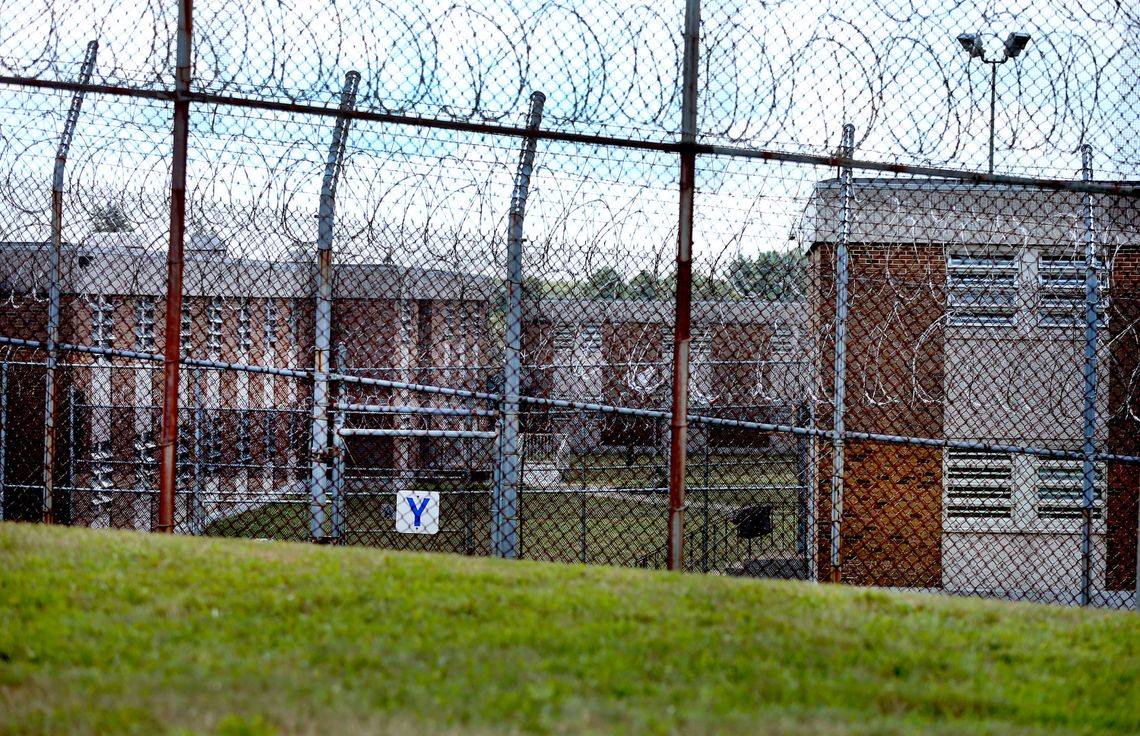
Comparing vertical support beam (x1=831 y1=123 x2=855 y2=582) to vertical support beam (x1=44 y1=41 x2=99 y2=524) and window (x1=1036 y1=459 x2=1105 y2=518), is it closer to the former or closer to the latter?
vertical support beam (x1=44 y1=41 x2=99 y2=524)

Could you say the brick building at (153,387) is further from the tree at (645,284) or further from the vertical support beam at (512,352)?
the vertical support beam at (512,352)

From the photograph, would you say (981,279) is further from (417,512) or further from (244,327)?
(244,327)

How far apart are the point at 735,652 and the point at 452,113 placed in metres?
3.30

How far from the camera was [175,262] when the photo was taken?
5359mm

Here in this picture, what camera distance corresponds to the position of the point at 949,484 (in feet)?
46.4

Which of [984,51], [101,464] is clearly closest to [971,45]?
[984,51]

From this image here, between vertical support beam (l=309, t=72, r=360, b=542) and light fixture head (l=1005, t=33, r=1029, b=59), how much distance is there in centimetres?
364

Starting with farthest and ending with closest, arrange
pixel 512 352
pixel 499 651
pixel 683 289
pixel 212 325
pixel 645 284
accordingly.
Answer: pixel 212 325 < pixel 645 284 < pixel 512 352 < pixel 683 289 < pixel 499 651

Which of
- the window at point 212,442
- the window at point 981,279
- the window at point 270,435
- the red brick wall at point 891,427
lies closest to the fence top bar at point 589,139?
the window at point 981,279

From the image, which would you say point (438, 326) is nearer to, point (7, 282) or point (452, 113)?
point (7, 282)

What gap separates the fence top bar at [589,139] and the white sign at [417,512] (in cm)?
205

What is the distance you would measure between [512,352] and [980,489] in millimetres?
10096

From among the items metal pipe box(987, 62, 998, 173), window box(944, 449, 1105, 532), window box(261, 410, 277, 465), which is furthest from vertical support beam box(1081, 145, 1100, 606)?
window box(261, 410, 277, 465)

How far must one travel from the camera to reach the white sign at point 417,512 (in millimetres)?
6227
